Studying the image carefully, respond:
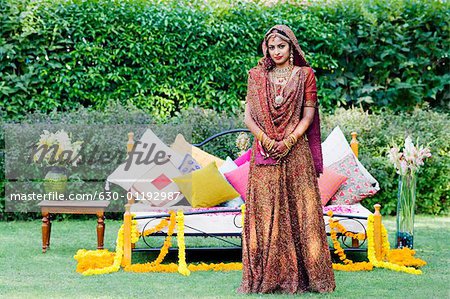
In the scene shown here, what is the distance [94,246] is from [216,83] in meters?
3.45

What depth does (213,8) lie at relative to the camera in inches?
422

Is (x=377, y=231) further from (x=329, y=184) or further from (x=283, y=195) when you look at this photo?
(x=283, y=195)

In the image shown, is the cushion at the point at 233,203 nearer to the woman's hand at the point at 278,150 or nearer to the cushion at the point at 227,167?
the cushion at the point at 227,167

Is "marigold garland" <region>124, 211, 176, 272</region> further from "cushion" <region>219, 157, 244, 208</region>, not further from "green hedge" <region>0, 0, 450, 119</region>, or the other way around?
"green hedge" <region>0, 0, 450, 119</region>

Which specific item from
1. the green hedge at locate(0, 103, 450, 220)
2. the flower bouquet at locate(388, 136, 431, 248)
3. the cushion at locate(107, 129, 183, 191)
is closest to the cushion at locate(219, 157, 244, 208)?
the cushion at locate(107, 129, 183, 191)

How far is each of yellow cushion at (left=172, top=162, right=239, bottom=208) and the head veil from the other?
178cm

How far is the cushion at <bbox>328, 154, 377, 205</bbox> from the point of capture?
25.8ft

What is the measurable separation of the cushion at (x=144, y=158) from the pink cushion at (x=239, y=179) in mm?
588

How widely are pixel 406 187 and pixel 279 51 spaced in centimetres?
233

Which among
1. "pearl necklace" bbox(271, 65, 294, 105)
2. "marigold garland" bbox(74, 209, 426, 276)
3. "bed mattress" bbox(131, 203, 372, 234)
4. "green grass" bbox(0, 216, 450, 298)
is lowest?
"green grass" bbox(0, 216, 450, 298)

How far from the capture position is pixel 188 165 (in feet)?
26.5

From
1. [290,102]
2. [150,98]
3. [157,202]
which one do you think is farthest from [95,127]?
[290,102]

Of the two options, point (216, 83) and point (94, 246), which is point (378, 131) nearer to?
point (216, 83)

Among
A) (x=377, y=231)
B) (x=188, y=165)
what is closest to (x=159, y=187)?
(x=188, y=165)
